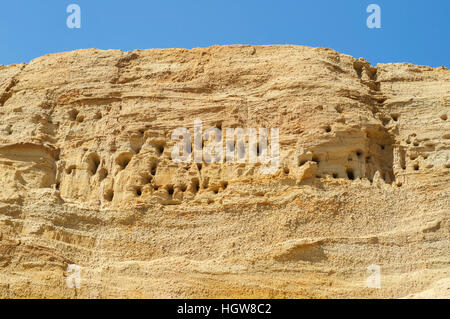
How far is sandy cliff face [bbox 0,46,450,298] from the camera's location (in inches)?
517

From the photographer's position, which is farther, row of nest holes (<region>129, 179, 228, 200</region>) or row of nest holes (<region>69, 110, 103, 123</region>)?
row of nest holes (<region>69, 110, 103, 123</region>)

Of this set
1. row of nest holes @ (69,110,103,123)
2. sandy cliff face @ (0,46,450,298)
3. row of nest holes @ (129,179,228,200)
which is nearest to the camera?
sandy cliff face @ (0,46,450,298)

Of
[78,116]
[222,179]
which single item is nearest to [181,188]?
[222,179]

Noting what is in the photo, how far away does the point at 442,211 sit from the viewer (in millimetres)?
13617

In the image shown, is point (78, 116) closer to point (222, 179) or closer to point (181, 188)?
point (181, 188)

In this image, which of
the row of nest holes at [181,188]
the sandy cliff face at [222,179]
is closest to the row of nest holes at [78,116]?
the sandy cliff face at [222,179]

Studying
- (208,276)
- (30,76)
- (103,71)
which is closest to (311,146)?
(208,276)

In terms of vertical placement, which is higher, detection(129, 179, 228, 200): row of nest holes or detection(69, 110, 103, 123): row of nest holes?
detection(69, 110, 103, 123): row of nest holes

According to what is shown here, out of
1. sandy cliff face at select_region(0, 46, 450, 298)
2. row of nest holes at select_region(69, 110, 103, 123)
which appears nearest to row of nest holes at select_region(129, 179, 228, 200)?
sandy cliff face at select_region(0, 46, 450, 298)

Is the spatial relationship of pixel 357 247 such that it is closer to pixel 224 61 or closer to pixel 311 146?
pixel 311 146

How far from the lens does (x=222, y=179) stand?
14586 mm

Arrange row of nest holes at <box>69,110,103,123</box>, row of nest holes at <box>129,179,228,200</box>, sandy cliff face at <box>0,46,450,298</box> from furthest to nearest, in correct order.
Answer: row of nest holes at <box>69,110,103,123</box>, row of nest holes at <box>129,179,228,200</box>, sandy cliff face at <box>0,46,450,298</box>

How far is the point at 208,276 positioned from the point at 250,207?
1604 mm

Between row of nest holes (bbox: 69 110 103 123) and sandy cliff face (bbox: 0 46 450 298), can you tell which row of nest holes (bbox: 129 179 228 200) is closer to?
sandy cliff face (bbox: 0 46 450 298)
